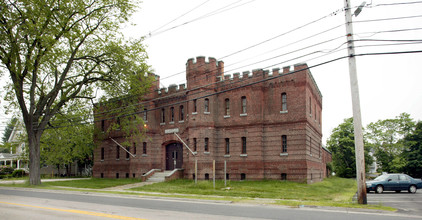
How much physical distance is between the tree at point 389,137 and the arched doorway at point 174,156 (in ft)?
122

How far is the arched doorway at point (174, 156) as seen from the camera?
34875 mm

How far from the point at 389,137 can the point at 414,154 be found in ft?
49.5

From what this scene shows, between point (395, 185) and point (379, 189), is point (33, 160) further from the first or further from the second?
point (395, 185)

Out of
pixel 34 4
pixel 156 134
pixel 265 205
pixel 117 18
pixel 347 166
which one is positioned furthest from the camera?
pixel 347 166

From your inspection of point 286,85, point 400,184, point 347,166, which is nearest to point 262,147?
point 286,85

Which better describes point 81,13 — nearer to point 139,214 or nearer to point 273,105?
point 273,105

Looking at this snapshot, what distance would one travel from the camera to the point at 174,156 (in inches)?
1396

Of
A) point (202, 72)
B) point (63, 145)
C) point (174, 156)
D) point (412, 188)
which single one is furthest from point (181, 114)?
point (412, 188)

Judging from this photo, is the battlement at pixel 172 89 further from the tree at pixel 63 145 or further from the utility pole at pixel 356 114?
the utility pole at pixel 356 114

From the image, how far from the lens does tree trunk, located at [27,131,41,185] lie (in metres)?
29.6

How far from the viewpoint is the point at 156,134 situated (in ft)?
119

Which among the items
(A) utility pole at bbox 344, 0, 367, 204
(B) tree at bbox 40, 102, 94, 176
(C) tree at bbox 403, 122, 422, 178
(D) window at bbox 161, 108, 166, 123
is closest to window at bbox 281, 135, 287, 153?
(D) window at bbox 161, 108, 166, 123

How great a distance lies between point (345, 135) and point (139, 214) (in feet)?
187

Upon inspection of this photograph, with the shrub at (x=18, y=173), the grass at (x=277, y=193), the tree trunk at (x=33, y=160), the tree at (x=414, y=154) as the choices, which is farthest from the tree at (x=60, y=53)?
the tree at (x=414, y=154)
